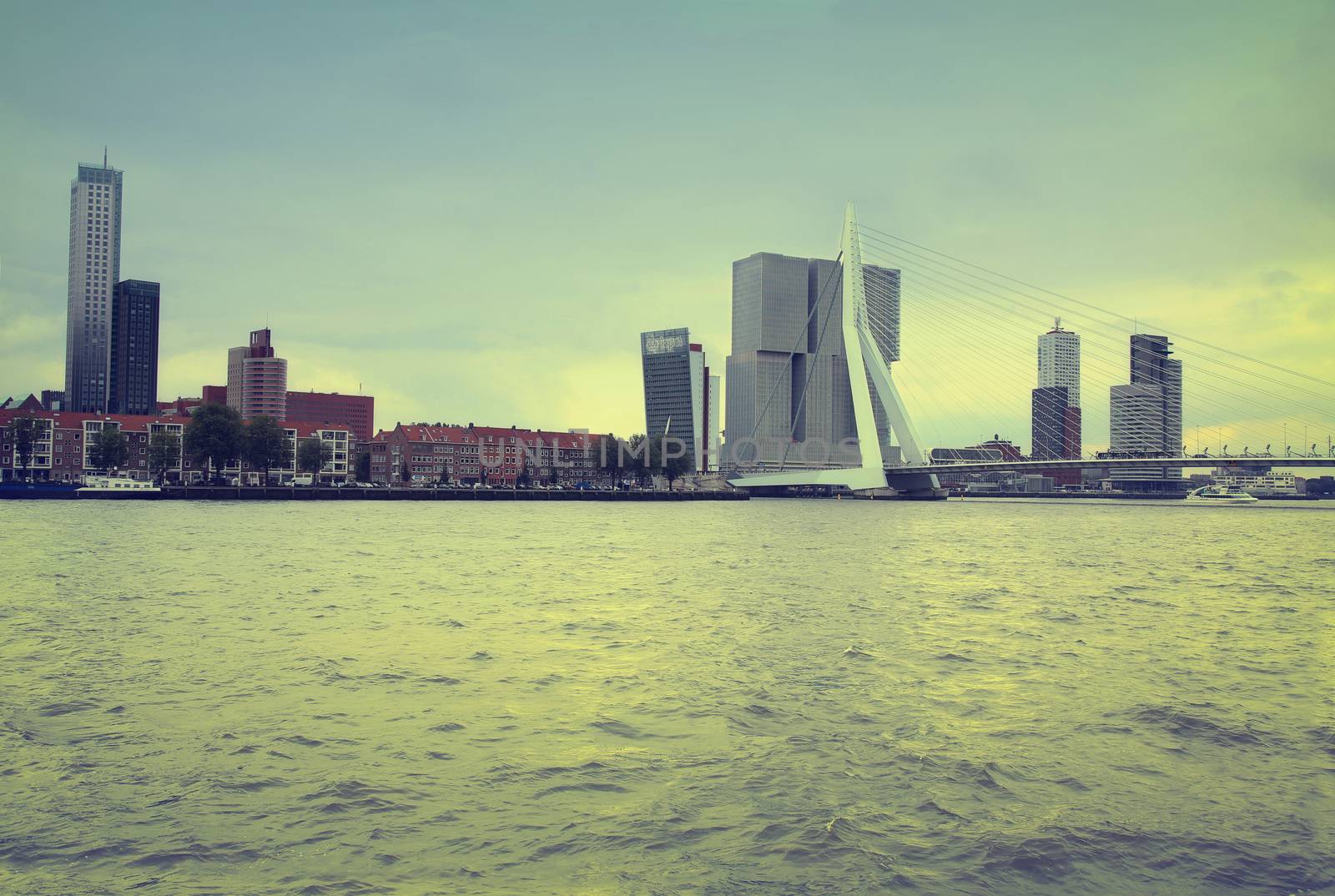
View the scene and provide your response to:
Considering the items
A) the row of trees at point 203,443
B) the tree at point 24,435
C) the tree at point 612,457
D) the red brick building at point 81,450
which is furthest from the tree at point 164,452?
the tree at point 612,457

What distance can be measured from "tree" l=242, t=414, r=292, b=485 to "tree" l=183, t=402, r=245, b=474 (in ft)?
3.71

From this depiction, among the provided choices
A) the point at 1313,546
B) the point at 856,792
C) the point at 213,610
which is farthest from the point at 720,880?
the point at 1313,546

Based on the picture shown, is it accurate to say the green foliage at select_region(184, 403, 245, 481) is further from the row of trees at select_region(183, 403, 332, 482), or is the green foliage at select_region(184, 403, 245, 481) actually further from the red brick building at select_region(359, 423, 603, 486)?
the red brick building at select_region(359, 423, 603, 486)

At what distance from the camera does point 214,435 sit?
4390 inches

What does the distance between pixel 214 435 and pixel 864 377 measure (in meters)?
71.4

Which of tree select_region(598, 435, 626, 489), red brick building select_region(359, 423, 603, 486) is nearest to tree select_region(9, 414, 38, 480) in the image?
red brick building select_region(359, 423, 603, 486)

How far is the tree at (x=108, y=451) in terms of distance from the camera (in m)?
116

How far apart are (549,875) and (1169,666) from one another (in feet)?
39.4

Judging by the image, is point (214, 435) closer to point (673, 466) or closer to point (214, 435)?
point (214, 435)

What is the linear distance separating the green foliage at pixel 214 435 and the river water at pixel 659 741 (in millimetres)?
92027

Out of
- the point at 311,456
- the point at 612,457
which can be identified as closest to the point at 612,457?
the point at 612,457

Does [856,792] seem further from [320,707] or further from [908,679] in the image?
[320,707]

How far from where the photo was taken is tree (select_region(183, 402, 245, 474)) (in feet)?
364

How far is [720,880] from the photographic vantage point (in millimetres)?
6867
